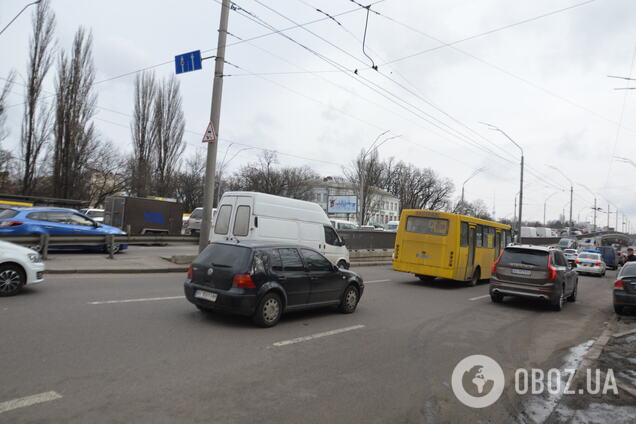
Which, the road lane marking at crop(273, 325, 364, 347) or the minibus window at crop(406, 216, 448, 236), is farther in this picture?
the minibus window at crop(406, 216, 448, 236)

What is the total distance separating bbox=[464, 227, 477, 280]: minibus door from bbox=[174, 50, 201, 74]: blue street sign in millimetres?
10981

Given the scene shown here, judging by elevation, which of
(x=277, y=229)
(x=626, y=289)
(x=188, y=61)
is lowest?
(x=626, y=289)

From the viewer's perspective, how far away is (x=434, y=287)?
15.8 metres

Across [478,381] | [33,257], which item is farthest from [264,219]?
[478,381]

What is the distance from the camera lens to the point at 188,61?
1483 cm

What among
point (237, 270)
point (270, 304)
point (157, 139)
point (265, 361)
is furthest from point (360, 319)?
point (157, 139)

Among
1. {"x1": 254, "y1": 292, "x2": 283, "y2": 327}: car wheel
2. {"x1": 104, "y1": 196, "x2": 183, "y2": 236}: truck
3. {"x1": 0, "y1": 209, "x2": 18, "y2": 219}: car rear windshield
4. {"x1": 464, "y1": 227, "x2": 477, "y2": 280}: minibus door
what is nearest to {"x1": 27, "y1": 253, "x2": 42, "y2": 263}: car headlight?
{"x1": 254, "y1": 292, "x2": 283, "y2": 327}: car wheel

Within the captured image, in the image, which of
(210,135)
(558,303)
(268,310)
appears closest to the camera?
(268,310)

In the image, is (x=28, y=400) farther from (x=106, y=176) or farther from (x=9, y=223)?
(x=106, y=176)

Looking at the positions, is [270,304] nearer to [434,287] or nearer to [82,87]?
[434,287]

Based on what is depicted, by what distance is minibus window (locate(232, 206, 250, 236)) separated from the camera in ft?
44.6

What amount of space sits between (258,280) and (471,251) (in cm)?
1131

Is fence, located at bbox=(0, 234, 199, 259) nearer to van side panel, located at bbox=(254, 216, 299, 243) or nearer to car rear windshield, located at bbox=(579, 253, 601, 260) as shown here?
van side panel, located at bbox=(254, 216, 299, 243)

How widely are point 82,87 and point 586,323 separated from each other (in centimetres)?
3480
